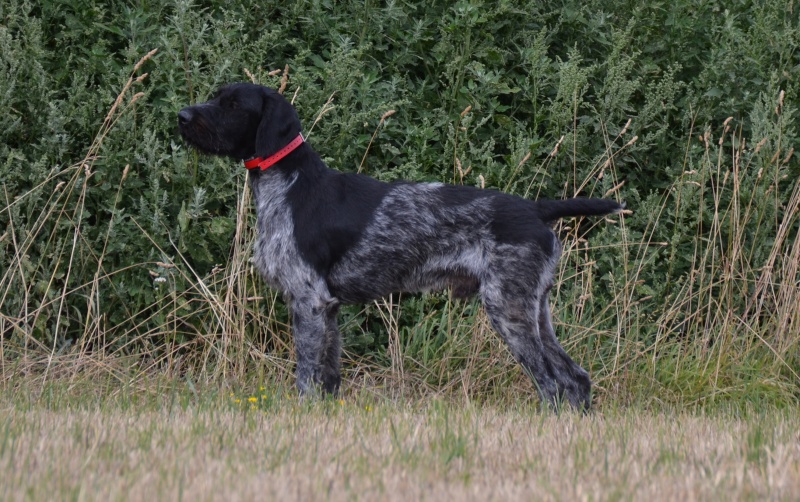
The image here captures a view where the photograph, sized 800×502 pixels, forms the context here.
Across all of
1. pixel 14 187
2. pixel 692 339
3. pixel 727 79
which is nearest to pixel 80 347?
pixel 14 187

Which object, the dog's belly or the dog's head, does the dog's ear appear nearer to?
the dog's head

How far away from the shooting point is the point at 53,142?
630 cm

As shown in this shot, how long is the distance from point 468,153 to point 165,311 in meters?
2.18

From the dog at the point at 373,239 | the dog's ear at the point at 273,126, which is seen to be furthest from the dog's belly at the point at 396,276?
the dog's ear at the point at 273,126

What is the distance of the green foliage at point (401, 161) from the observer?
20.5ft

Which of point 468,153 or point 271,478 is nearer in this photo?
point 271,478

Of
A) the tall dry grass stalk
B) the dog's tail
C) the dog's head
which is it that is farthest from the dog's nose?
A: the dog's tail

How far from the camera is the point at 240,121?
557cm

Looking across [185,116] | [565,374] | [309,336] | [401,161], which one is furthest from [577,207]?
[185,116]

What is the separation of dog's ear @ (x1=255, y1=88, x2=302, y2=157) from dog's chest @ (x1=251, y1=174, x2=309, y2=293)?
0.16m

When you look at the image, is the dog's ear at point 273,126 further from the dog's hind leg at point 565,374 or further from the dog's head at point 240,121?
the dog's hind leg at point 565,374

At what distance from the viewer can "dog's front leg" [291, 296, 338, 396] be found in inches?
216

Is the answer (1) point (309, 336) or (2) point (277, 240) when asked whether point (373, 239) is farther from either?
(1) point (309, 336)

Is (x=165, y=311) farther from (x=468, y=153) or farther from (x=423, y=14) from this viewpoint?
(x=423, y=14)
